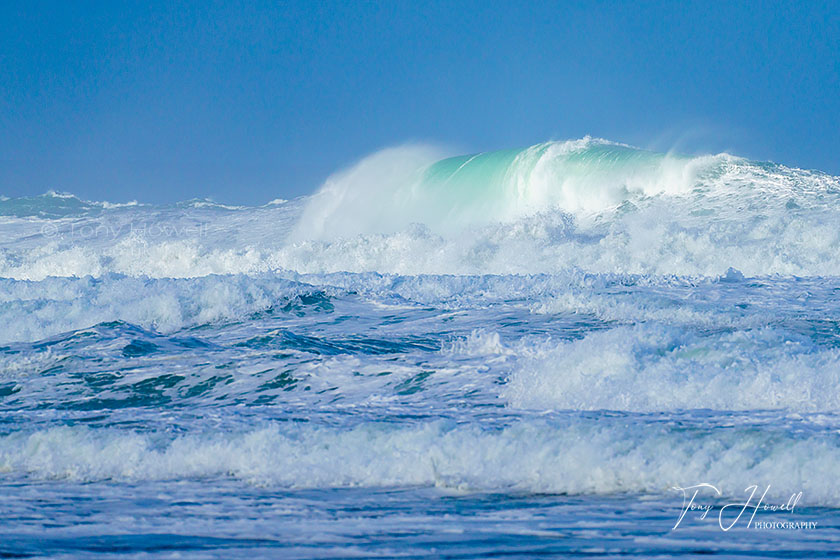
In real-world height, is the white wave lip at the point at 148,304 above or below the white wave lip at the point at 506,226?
below

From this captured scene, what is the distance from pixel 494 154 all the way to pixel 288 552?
90.5ft

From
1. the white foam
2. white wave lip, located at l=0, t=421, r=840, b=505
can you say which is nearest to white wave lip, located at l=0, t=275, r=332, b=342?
→ the white foam

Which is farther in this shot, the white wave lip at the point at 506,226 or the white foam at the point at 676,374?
the white wave lip at the point at 506,226

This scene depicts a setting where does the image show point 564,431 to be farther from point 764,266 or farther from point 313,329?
point 764,266

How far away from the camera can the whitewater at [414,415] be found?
11.9 feet

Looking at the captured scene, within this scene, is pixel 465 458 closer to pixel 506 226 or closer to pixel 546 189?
pixel 506 226

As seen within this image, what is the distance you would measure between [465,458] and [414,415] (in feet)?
3.90

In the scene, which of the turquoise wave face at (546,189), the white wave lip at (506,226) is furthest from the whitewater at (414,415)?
the turquoise wave face at (546,189)

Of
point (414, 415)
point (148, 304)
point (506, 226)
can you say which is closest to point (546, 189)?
point (506, 226)

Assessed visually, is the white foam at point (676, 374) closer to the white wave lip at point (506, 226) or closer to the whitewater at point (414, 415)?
the whitewater at point (414, 415)

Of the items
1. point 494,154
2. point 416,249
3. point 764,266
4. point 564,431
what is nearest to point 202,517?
point 564,431

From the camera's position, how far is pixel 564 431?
475 centimetres

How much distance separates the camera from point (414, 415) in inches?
225

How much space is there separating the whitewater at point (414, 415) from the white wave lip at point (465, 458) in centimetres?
2
